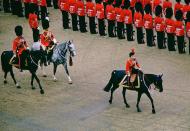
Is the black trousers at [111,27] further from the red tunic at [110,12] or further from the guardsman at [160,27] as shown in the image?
the guardsman at [160,27]

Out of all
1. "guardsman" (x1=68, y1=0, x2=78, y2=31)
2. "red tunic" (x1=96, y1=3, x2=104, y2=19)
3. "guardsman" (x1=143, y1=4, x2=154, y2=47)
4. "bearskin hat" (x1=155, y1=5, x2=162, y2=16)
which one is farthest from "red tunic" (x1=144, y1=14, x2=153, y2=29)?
"guardsman" (x1=68, y1=0, x2=78, y2=31)

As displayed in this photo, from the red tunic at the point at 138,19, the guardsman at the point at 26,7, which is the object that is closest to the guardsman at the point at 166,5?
the red tunic at the point at 138,19

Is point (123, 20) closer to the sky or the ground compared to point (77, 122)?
closer to the sky

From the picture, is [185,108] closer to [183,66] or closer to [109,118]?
[109,118]

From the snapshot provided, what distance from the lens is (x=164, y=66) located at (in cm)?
2409

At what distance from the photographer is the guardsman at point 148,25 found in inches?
1012

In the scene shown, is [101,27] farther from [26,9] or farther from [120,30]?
[26,9]

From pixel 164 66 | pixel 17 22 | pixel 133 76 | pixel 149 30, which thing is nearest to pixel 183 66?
pixel 164 66

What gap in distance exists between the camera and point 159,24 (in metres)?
25.5

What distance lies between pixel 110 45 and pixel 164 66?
3.33 m

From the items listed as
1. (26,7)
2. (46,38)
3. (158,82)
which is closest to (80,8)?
(26,7)

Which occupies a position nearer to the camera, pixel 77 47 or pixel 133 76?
pixel 133 76

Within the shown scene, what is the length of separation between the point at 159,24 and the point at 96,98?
5.18 meters

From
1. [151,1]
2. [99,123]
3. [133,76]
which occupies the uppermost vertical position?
[151,1]
